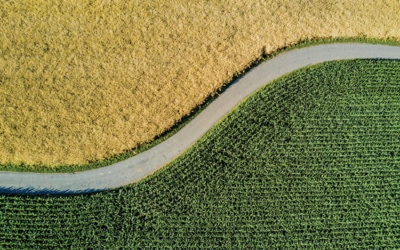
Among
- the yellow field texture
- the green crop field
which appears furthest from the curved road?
the yellow field texture

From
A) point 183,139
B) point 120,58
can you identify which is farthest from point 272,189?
point 120,58

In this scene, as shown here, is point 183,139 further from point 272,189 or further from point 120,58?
point 120,58

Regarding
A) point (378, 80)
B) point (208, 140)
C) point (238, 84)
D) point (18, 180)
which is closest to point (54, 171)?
point (18, 180)

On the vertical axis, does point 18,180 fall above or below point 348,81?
below

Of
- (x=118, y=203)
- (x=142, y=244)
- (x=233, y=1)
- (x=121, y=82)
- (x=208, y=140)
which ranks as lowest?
(x=142, y=244)

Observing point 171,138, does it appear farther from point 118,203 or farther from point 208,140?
point 118,203

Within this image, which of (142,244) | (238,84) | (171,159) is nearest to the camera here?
(142,244)
